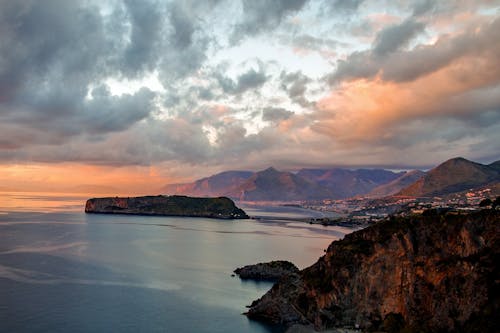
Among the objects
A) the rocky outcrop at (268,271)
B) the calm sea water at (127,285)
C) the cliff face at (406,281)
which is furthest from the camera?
the rocky outcrop at (268,271)

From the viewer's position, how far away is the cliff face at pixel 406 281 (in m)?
59.4

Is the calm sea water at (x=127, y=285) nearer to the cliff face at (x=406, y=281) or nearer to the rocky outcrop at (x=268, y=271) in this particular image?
the rocky outcrop at (x=268, y=271)

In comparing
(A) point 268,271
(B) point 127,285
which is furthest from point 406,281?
(B) point 127,285

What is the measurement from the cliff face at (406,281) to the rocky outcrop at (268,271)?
3567 cm

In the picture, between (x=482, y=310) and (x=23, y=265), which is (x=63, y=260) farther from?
(x=482, y=310)

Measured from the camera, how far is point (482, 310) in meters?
57.2

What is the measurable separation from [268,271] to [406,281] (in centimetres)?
5604

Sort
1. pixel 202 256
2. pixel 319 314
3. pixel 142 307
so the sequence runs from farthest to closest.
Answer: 1. pixel 202 256
2. pixel 142 307
3. pixel 319 314

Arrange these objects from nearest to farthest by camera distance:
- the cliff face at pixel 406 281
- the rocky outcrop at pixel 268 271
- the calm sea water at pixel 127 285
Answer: the cliff face at pixel 406 281, the calm sea water at pixel 127 285, the rocky outcrop at pixel 268 271

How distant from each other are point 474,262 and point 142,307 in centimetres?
6137

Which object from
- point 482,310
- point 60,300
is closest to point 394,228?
point 482,310

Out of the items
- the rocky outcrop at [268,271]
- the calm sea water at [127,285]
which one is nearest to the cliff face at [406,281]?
the calm sea water at [127,285]

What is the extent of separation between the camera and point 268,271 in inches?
4646

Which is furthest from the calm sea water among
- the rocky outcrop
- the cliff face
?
the cliff face
